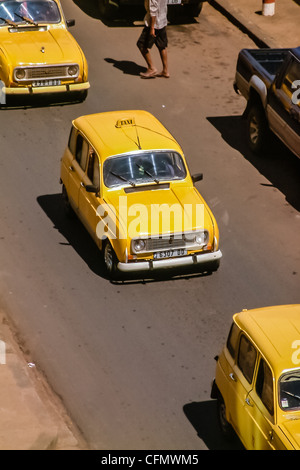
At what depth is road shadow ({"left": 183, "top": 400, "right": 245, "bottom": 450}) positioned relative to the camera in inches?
475

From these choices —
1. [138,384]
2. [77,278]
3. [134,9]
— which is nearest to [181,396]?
[138,384]

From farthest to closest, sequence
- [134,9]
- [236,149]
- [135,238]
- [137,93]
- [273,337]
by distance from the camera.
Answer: [134,9], [137,93], [236,149], [135,238], [273,337]

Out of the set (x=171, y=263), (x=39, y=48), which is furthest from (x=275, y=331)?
(x=39, y=48)

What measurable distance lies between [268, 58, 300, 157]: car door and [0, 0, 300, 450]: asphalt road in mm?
746

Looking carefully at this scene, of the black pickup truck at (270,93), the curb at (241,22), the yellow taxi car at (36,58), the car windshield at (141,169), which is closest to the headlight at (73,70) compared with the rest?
the yellow taxi car at (36,58)

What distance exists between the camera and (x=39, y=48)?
19.7m

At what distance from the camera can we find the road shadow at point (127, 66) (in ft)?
70.5

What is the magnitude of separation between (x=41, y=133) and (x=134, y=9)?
6.15m

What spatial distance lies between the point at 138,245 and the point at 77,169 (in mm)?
2025

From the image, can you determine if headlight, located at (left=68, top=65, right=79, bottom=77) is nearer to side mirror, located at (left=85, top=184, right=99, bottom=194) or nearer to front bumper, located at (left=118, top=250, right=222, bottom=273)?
side mirror, located at (left=85, top=184, right=99, bottom=194)

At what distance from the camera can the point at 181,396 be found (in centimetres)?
1288

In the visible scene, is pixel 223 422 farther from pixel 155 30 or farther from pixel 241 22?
pixel 241 22

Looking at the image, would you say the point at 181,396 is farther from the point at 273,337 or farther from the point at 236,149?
the point at 236,149

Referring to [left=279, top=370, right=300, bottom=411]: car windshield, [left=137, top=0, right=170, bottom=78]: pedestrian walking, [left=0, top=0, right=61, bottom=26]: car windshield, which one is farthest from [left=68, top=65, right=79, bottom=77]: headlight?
[left=279, top=370, right=300, bottom=411]: car windshield
